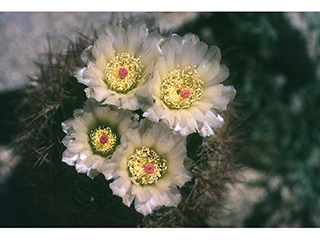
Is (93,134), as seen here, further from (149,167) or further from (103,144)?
(149,167)

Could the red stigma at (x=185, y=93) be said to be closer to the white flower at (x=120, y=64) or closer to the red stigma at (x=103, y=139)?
the white flower at (x=120, y=64)

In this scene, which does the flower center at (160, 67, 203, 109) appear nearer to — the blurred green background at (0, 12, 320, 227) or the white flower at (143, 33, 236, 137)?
the white flower at (143, 33, 236, 137)

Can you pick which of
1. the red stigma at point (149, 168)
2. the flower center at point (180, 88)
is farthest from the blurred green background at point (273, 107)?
the red stigma at point (149, 168)

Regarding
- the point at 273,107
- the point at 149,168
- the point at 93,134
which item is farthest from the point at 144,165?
the point at 273,107

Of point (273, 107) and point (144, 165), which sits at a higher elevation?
point (144, 165)

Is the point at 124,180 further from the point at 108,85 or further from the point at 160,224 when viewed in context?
the point at 160,224

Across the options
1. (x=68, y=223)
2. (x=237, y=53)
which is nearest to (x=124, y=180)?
(x=68, y=223)
